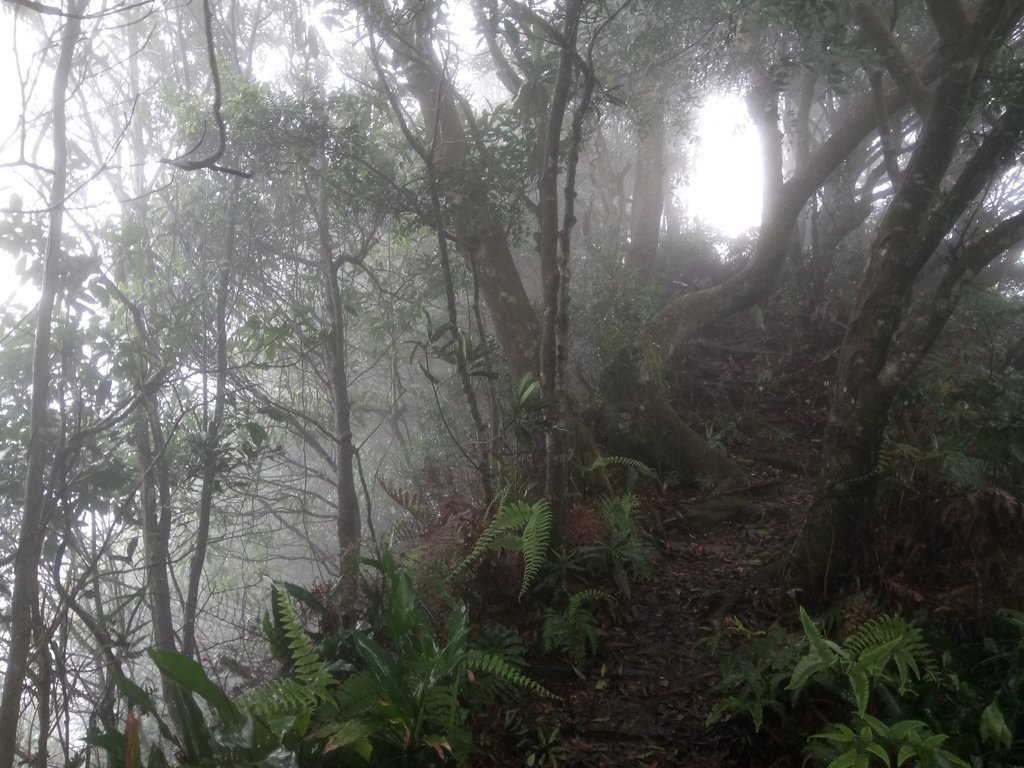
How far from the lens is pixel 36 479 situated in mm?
5695

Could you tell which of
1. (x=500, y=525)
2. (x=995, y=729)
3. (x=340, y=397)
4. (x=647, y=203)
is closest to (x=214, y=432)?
(x=340, y=397)

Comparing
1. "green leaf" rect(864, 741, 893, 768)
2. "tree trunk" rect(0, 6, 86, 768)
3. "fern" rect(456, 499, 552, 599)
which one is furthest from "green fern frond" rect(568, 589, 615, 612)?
"tree trunk" rect(0, 6, 86, 768)

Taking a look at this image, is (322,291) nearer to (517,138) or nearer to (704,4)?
(517,138)

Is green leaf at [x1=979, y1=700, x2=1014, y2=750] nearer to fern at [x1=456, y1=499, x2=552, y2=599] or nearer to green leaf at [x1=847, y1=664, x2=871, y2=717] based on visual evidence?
green leaf at [x1=847, y1=664, x2=871, y2=717]

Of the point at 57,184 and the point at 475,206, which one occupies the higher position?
the point at 57,184

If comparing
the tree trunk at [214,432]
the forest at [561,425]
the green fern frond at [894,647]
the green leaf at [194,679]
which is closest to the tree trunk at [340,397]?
the forest at [561,425]

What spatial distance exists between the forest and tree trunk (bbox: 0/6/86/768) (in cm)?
3

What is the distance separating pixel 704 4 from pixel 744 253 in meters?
5.04

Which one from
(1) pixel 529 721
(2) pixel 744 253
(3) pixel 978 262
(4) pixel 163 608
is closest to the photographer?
(1) pixel 529 721

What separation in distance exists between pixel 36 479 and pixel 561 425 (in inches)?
158

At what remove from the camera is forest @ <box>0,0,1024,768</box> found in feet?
11.4

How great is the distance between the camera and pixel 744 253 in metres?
12.1

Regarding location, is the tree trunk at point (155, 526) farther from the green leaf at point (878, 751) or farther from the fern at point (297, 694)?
the green leaf at point (878, 751)

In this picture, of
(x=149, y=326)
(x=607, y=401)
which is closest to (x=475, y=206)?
(x=607, y=401)
